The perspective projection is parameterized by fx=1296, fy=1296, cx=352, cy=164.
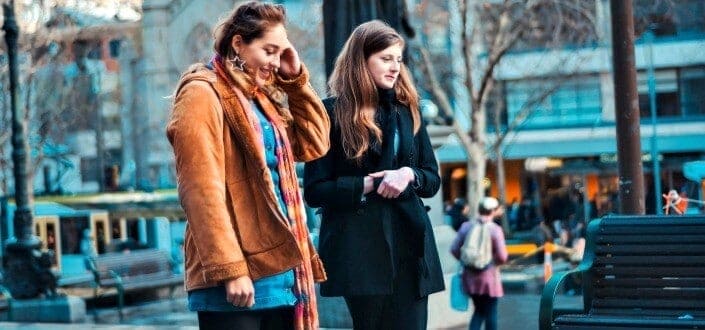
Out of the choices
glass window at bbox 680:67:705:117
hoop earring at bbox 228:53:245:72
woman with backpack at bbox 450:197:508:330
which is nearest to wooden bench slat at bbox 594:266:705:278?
hoop earring at bbox 228:53:245:72

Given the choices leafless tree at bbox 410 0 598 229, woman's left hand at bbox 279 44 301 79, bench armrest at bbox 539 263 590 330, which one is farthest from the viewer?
leafless tree at bbox 410 0 598 229

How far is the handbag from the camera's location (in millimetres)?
10344

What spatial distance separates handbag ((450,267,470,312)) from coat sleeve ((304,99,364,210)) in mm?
5046

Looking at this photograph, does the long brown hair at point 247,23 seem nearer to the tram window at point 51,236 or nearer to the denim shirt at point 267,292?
the denim shirt at point 267,292

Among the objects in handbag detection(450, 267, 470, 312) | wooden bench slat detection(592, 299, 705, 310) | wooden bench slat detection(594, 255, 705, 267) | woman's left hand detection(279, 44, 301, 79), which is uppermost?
woman's left hand detection(279, 44, 301, 79)

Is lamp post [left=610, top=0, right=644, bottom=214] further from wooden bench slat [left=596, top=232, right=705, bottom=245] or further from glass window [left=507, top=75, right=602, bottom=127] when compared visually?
glass window [left=507, top=75, right=602, bottom=127]

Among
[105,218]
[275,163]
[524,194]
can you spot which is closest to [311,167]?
[275,163]

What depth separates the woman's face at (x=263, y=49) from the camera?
4336 mm

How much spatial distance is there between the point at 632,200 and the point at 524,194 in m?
42.7

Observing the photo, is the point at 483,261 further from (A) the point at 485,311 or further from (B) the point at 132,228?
(B) the point at 132,228

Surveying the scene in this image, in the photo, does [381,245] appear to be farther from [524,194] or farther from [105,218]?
[524,194]

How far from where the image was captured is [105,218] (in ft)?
134

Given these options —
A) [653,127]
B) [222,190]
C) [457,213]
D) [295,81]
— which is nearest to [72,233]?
[457,213]

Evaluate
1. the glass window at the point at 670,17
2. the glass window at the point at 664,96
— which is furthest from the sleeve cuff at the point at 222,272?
the glass window at the point at 664,96
